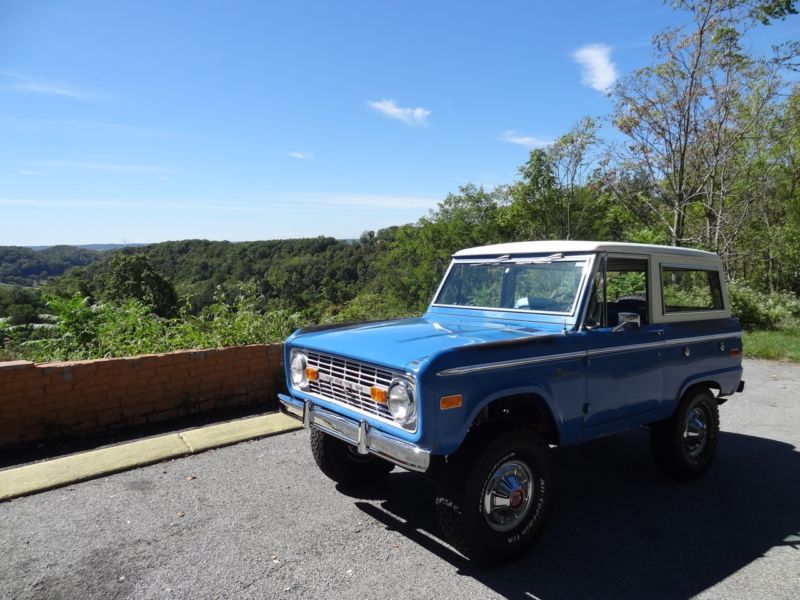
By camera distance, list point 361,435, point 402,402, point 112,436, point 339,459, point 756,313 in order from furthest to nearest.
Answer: point 756,313
point 112,436
point 339,459
point 361,435
point 402,402

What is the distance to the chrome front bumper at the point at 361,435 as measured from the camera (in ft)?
9.27

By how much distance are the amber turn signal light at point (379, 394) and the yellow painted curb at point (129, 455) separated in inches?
104

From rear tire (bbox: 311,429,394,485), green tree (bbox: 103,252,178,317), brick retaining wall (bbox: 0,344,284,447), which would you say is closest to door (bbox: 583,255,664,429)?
rear tire (bbox: 311,429,394,485)

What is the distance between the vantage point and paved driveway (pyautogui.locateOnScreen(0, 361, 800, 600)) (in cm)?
296

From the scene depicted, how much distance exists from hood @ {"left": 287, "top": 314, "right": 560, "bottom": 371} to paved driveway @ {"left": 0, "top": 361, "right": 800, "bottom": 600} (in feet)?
4.08

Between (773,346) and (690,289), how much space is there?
304 inches

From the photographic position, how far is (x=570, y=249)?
158 inches

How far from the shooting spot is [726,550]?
3406mm

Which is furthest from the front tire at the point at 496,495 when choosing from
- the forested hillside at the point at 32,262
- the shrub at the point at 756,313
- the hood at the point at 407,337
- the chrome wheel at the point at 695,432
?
the forested hillside at the point at 32,262

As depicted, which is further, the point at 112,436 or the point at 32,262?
the point at 32,262

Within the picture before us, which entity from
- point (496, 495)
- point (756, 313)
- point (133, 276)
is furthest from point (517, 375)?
point (133, 276)

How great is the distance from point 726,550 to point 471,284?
8.68 ft

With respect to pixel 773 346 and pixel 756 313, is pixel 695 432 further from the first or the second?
pixel 756 313

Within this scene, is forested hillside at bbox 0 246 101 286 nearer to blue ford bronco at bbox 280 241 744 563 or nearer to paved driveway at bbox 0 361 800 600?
paved driveway at bbox 0 361 800 600
